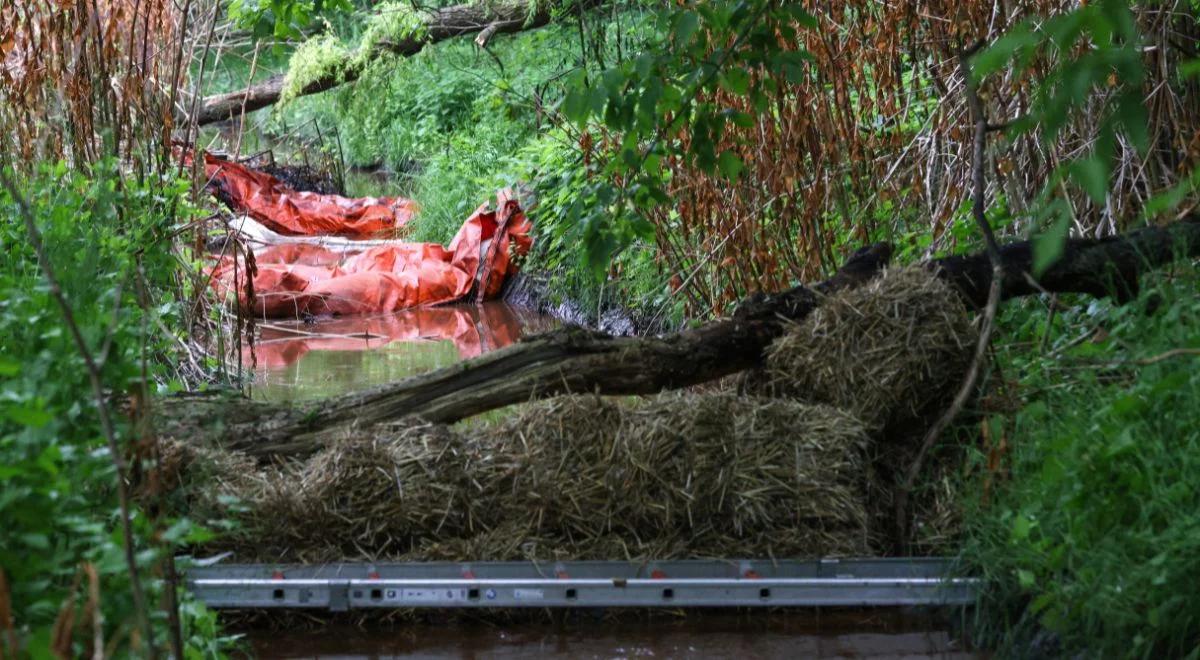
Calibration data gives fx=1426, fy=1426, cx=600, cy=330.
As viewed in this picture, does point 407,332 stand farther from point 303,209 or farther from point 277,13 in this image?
point 303,209

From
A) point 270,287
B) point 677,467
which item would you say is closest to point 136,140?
point 677,467

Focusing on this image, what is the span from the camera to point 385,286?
12406mm

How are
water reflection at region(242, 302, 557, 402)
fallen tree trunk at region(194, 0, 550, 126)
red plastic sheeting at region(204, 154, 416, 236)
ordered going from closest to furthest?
water reflection at region(242, 302, 557, 402)
fallen tree trunk at region(194, 0, 550, 126)
red plastic sheeting at region(204, 154, 416, 236)

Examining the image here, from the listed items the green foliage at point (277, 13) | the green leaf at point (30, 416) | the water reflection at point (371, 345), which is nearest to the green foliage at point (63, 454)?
the green leaf at point (30, 416)

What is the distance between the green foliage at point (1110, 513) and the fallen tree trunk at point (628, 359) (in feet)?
2.00

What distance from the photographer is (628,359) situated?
17.0 ft

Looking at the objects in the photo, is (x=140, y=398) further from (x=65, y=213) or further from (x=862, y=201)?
(x=862, y=201)

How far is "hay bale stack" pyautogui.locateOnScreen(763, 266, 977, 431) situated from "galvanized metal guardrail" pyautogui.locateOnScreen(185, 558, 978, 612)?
754mm

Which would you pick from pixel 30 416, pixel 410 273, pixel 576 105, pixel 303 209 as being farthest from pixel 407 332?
pixel 30 416

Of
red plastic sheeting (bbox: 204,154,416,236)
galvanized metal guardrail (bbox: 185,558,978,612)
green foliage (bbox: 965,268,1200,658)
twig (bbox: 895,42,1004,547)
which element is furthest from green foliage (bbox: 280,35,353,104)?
green foliage (bbox: 965,268,1200,658)

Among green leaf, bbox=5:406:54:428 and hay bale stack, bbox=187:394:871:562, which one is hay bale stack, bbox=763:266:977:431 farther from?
green leaf, bbox=5:406:54:428

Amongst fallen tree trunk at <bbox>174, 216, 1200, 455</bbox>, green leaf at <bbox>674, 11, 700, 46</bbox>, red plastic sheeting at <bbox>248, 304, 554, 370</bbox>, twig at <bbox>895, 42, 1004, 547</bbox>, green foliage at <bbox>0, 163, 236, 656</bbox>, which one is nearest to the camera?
green foliage at <bbox>0, 163, 236, 656</bbox>

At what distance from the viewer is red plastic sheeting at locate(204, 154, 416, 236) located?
16.3 meters

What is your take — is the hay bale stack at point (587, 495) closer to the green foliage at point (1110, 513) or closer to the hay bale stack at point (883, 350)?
the hay bale stack at point (883, 350)
